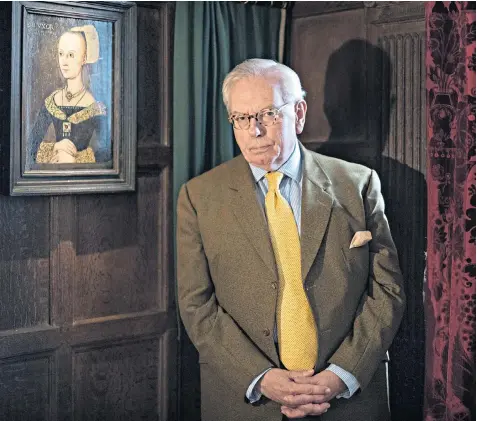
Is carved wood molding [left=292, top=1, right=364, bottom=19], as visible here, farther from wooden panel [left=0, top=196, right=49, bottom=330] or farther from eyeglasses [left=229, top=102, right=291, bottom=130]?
wooden panel [left=0, top=196, right=49, bottom=330]

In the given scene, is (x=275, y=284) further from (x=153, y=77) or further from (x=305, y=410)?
(x=153, y=77)

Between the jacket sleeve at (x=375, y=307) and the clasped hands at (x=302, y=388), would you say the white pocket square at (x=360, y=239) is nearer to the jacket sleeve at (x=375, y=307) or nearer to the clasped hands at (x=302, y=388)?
the jacket sleeve at (x=375, y=307)

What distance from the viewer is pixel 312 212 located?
2873mm

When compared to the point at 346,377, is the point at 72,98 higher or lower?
higher

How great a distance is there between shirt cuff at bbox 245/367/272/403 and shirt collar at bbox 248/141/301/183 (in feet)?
2.31

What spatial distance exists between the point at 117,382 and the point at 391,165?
1470 millimetres

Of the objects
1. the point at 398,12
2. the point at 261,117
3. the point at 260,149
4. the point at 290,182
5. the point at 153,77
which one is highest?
the point at 398,12

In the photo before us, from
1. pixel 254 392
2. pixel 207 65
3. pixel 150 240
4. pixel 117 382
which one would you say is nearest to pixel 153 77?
pixel 207 65

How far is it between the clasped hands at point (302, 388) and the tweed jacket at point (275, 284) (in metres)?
0.05

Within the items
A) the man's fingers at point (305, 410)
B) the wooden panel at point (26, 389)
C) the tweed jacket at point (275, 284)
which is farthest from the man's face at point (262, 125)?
the wooden panel at point (26, 389)

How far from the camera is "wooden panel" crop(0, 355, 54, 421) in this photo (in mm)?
3123

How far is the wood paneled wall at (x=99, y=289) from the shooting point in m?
3.13

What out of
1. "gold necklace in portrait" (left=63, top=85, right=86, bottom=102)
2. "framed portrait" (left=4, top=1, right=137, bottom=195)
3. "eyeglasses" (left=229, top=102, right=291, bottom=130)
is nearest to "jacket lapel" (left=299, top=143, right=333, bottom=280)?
"eyeglasses" (left=229, top=102, right=291, bottom=130)

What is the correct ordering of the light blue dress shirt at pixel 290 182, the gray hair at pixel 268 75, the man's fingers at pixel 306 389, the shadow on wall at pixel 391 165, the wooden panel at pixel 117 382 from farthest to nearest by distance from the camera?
1. the wooden panel at pixel 117 382
2. the shadow on wall at pixel 391 165
3. the light blue dress shirt at pixel 290 182
4. the gray hair at pixel 268 75
5. the man's fingers at pixel 306 389
